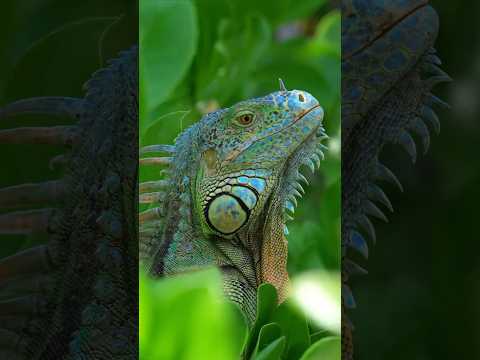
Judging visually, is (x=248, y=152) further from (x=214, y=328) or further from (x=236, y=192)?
(x=214, y=328)

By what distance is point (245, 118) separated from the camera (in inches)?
57.0

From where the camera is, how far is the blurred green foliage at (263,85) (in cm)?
137

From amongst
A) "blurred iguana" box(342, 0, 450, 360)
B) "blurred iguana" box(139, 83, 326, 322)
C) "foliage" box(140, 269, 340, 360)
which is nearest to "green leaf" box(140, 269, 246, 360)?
"foliage" box(140, 269, 340, 360)

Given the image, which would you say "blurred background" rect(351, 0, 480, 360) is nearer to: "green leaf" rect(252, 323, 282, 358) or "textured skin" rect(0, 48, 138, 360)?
"green leaf" rect(252, 323, 282, 358)

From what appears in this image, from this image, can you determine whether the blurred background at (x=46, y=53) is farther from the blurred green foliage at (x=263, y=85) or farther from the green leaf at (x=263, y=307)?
the green leaf at (x=263, y=307)

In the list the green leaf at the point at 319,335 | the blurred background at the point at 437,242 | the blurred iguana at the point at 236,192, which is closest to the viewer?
the blurred iguana at the point at 236,192

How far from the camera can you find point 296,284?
5.00ft

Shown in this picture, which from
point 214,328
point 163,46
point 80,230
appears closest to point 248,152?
point 163,46

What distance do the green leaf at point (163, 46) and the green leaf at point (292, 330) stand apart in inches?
20.9

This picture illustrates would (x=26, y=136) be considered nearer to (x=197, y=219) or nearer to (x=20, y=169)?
(x=20, y=169)

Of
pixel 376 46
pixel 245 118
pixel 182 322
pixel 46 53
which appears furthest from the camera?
pixel 376 46

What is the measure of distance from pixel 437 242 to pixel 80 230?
2.95 feet

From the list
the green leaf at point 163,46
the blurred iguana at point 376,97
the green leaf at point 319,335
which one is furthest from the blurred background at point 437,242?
the green leaf at point 163,46

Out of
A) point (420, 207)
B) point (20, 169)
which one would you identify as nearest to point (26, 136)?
point (20, 169)
